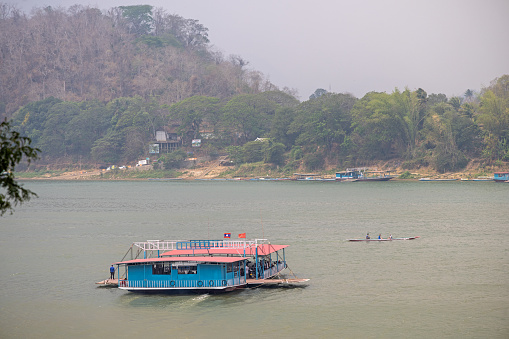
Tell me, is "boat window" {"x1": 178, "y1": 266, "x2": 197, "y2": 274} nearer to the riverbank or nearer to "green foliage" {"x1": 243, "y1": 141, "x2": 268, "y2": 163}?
the riverbank

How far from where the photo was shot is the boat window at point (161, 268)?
3625 centimetres

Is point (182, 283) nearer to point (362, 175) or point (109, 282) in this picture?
point (109, 282)

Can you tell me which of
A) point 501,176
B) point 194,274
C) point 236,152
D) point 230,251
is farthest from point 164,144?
point 194,274

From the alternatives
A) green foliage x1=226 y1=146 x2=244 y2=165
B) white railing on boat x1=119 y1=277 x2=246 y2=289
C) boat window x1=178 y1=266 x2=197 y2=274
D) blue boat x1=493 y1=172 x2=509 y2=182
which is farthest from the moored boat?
boat window x1=178 y1=266 x2=197 y2=274

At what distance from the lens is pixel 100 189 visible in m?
131

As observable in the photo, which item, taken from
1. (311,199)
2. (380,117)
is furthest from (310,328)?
(380,117)

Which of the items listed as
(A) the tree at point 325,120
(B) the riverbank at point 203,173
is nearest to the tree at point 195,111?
(B) the riverbank at point 203,173

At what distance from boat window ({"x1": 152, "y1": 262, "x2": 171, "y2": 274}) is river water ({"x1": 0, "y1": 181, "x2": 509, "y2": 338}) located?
154 centimetres

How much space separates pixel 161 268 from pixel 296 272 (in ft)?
32.9

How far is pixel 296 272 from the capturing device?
4153cm

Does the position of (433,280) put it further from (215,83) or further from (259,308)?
(215,83)

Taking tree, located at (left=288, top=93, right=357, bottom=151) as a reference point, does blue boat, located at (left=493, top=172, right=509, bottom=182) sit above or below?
below

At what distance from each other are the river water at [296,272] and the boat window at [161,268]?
1.54 m

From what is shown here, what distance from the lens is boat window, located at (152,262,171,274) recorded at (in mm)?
36250
